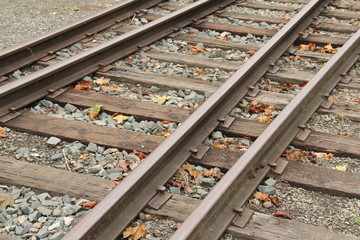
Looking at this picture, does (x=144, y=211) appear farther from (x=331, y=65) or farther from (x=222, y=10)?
(x=222, y=10)

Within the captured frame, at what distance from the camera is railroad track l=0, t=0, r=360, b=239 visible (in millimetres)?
3775

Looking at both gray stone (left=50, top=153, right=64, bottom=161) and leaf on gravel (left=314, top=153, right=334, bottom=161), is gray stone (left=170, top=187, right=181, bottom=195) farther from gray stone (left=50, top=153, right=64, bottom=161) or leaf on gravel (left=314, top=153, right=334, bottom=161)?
leaf on gravel (left=314, top=153, right=334, bottom=161)

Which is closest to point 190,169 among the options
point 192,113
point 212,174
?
point 212,174

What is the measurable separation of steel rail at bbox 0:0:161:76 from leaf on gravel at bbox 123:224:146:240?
299 cm

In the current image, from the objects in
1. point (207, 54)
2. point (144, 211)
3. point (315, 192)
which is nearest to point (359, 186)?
point (315, 192)

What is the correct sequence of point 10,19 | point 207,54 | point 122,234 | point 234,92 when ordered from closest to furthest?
point 122,234
point 234,92
point 207,54
point 10,19

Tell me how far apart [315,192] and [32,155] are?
2.10 meters

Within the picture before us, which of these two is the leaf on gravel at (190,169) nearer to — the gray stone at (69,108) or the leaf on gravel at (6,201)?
the leaf on gravel at (6,201)

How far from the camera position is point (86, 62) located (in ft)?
20.2

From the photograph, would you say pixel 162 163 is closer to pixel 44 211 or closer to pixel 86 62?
pixel 44 211

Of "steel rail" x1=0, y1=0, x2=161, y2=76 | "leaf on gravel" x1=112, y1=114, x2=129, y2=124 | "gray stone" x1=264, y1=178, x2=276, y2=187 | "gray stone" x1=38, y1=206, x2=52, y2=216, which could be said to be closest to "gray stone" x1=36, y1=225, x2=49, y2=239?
"gray stone" x1=38, y1=206, x2=52, y2=216

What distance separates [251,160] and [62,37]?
12.1 ft

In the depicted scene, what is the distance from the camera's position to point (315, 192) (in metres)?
4.15

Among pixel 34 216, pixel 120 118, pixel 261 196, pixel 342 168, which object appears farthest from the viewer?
pixel 120 118
